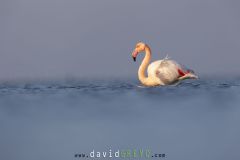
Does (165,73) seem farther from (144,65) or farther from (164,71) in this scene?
(144,65)

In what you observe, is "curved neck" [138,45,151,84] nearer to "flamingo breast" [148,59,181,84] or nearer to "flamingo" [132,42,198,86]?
"flamingo" [132,42,198,86]

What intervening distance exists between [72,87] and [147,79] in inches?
114

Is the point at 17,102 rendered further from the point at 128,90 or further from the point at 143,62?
the point at 143,62

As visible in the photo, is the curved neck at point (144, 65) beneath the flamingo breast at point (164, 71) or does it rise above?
above

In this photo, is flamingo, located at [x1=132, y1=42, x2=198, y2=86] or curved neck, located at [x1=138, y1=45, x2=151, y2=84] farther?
curved neck, located at [x1=138, y1=45, x2=151, y2=84]

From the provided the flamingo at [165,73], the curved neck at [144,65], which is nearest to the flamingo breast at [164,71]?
the flamingo at [165,73]

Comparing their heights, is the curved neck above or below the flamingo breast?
above

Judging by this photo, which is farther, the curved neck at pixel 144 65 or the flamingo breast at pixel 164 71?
the curved neck at pixel 144 65

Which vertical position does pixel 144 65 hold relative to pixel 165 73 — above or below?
above

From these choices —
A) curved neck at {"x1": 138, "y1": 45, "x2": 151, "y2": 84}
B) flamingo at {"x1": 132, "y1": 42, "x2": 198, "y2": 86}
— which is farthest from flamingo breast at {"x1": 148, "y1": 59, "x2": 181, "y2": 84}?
curved neck at {"x1": 138, "y1": 45, "x2": 151, "y2": 84}

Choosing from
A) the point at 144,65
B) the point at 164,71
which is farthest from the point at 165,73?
the point at 144,65

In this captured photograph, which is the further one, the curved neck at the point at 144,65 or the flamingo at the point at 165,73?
the curved neck at the point at 144,65

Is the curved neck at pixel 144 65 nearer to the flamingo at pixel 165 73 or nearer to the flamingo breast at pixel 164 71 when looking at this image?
the flamingo at pixel 165 73

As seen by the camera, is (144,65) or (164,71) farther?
(144,65)
